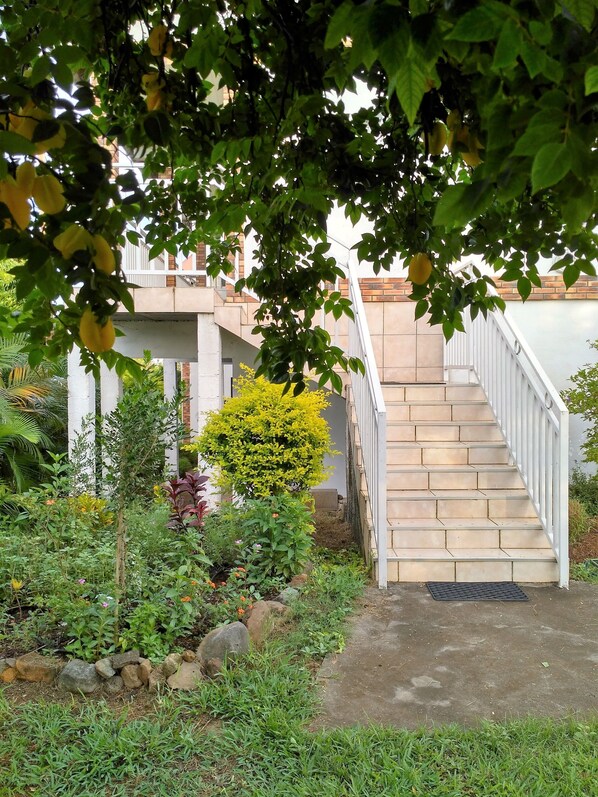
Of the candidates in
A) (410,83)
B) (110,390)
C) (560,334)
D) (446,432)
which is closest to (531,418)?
(446,432)

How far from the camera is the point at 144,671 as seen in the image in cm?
285

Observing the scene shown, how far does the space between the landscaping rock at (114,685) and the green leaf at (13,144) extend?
2.61 m

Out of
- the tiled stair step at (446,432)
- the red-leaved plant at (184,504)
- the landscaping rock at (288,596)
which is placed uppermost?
the tiled stair step at (446,432)

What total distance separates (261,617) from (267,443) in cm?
178

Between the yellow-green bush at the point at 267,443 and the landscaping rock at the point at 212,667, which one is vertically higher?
the yellow-green bush at the point at 267,443

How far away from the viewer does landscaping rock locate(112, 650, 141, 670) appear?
2.88m

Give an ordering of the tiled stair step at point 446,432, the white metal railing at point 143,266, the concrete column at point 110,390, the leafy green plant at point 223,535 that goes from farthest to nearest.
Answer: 1. the concrete column at point 110,390
2. the white metal railing at point 143,266
3. the tiled stair step at point 446,432
4. the leafy green plant at point 223,535

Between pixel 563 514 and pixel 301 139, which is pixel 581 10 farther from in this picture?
pixel 563 514

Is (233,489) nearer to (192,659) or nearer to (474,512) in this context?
(474,512)

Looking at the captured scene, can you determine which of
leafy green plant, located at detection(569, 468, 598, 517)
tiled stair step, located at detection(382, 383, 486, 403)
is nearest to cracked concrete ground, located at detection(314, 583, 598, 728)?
leafy green plant, located at detection(569, 468, 598, 517)

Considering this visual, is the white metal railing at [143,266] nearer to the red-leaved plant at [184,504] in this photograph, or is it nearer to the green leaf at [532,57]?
the red-leaved plant at [184,504]

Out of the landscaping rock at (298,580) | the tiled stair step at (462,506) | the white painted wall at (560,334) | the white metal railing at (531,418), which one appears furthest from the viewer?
the white painted wall at (560,334)

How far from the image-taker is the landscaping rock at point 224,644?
9.82ft

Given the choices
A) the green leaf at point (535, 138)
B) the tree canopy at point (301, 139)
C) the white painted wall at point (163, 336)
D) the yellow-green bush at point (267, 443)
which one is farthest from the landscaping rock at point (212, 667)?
the white painted wall at point (163, 336)
